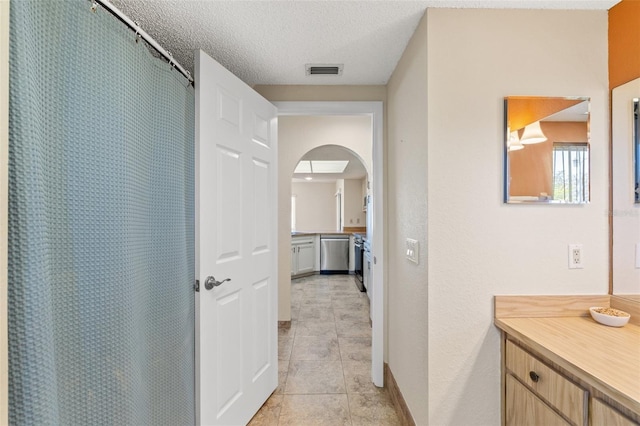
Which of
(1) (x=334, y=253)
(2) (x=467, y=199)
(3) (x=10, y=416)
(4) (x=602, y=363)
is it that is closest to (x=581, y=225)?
(2) (x=467, y=199)

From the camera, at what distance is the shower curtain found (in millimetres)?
722

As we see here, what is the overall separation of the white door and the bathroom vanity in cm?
134

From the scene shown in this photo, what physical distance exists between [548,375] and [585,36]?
1.51 metres

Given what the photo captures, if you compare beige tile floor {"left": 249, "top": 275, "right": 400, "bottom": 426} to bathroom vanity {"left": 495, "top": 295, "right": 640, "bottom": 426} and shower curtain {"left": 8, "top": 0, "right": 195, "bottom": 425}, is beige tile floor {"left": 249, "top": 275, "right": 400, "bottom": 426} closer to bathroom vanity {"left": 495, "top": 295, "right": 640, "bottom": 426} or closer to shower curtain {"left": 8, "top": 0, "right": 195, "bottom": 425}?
shower curtain {"left": 8, "top": 0, "right": 195, "bottom": 425}

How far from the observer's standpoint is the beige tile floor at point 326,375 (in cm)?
174

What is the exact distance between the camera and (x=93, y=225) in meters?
0.92

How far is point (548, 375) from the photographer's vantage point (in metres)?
1.01

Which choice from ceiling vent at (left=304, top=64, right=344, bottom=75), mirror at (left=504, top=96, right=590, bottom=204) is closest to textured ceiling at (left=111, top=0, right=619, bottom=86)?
ceiling vent at (left=304, top=64, right=344, bottom=75)

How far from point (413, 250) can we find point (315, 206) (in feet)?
22.7

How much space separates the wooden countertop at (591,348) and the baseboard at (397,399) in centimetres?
77

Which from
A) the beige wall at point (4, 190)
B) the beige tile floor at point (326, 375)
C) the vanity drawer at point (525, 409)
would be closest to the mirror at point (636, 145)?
the vanity drawer at point (525, 409)

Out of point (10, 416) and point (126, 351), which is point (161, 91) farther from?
point (10, 416)

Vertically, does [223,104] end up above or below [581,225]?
above

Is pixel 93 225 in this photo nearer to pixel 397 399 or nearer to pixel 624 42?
pixel 397 399
